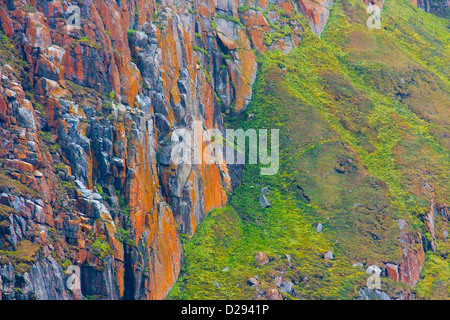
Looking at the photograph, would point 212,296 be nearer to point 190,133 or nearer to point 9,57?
point 190,133

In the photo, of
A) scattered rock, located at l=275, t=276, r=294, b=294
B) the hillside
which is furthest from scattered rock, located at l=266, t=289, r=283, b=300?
scattered rock, located at l=275, t=276, r=294, b=294

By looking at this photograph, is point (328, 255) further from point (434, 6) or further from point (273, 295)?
point (434, 6)

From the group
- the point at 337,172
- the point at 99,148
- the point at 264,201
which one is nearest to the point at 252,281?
the point at 264,201

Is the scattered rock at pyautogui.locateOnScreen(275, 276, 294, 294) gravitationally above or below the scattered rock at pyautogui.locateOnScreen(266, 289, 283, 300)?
above

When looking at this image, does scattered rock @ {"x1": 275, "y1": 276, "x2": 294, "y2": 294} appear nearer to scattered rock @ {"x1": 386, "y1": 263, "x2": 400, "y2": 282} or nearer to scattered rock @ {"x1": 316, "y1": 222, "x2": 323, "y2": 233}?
scattered rock @ {"x1": 316, "y1": 222, "x2": 323, "y2": 233}

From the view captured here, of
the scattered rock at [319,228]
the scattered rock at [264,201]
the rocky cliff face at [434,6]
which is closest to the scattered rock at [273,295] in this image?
the scattered rock at [319,228]
